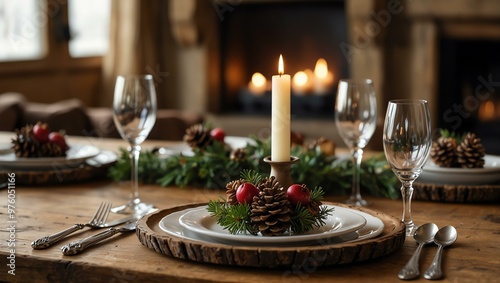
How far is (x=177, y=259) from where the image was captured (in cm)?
114

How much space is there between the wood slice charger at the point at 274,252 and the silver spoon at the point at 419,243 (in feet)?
0.15

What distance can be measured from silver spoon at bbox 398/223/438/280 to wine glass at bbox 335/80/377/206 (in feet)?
1.08

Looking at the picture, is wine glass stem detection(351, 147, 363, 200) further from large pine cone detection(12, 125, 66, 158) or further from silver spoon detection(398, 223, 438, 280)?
large pine cone detection(12, 125, 66, 158)

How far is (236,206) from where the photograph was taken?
1147 mm

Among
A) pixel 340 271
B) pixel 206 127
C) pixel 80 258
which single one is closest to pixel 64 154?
pixel 206 127

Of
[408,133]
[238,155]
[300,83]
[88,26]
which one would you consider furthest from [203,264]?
[88,26]

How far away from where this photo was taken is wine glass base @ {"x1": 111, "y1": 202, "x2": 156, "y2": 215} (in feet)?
4.89

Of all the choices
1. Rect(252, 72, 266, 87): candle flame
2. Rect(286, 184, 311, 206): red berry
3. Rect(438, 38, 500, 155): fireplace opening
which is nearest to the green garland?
Rect(286, 184, 311, 206): red berry

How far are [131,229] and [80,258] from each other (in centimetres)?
16

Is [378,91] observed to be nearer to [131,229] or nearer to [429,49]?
[429,49]

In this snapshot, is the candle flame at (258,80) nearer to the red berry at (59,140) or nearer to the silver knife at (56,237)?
the red berry at (59,140)

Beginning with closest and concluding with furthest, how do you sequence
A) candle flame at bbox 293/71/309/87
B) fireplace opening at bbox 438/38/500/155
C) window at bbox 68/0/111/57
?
fireplace opening at bbox 438/38/500/155 < candle flame at bbox 293/71/309/87 < window at bbox 68/0/111/57

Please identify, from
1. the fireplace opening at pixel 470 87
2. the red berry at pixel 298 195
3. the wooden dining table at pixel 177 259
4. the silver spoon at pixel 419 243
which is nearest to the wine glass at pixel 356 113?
the wooden dining table at pixel 177 259

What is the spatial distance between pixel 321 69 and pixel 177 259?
4.06 metres
